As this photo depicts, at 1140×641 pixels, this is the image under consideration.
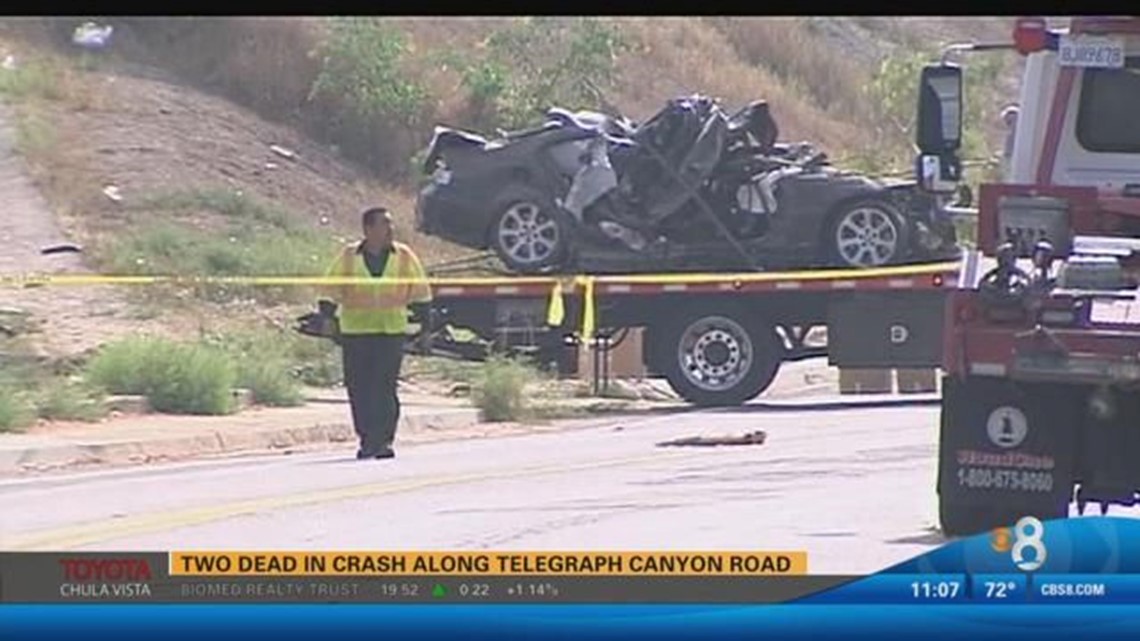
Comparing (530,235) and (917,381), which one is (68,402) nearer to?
(530,235)

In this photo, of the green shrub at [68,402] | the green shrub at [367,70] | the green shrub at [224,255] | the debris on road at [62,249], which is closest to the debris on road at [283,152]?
the green shrub at [367,70]

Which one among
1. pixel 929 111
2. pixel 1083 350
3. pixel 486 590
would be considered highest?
pixel 929 111

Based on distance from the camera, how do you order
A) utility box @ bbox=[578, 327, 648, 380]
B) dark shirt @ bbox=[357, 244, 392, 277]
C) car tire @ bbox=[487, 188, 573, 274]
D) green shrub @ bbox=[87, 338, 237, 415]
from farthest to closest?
utility box @ bbox=[578, 327, 648, 380]
car tire @ bbox=[487, 188, 573, 274]
green shrub @ bbox=[87, 338, 237, 415]
dark shirt @ bbox=[357, 244, 392, 277]

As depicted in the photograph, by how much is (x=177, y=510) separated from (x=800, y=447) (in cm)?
257

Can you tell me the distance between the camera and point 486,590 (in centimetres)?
745

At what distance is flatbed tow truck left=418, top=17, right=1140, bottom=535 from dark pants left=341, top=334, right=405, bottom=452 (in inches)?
11.1

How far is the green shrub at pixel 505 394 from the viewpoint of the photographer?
9516 mm

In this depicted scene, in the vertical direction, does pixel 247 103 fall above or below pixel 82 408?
above

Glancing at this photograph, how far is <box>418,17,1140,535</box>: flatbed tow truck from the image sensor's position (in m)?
8.41

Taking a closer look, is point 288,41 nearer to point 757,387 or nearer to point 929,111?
point 757,387

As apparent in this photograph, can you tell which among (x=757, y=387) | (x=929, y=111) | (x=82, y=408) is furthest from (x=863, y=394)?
(x=82, y=408)

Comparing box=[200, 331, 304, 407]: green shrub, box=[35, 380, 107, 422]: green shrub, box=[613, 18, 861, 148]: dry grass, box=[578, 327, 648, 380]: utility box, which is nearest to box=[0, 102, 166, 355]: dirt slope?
box=[35, 380, 107, 422]: green shrub

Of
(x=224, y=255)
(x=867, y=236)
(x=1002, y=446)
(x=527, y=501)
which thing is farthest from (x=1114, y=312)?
(x=867, y=236)

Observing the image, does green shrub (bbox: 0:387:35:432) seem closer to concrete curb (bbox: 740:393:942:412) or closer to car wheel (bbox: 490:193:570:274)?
car wheel (bbox: 490:193:570:274)
